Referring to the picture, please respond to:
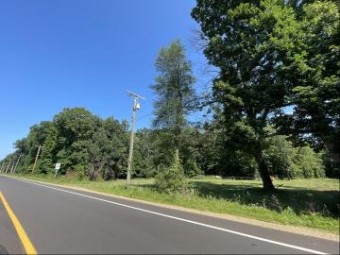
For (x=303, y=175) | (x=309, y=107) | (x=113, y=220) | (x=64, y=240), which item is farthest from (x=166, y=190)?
(x=303, y=175)

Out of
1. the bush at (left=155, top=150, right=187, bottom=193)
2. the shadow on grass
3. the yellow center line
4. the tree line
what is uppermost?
the tree line

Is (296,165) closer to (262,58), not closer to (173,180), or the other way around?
(173,180)

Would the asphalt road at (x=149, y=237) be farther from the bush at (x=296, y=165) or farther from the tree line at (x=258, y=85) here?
the bush at (x=296, y=165)

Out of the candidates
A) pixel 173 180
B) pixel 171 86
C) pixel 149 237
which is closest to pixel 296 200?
Result: pixel 173 180

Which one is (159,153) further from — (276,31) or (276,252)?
(276,252)

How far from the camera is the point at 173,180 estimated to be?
2139 centimetres

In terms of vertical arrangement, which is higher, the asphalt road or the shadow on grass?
the shadow on grass

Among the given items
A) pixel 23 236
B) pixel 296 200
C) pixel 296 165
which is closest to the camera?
pixel 23 236

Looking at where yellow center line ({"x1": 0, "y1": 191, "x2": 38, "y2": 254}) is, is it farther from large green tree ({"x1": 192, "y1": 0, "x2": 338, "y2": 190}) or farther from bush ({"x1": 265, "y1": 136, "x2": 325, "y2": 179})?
bush ({"x1": 265, "y1": 136, "x2": 325, "y2": 179})

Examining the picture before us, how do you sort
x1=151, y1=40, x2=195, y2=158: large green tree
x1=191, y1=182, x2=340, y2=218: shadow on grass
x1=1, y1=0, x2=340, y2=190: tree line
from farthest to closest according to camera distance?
x1=151, y1=40, x2=195, y2=158: large green tree
x1=1, y1=0, x2=340, y2=190: tree line
x1=191, y1=182, x2=340, y2=218: shadow on grass

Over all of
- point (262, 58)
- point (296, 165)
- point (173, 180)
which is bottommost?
point (173, 180)

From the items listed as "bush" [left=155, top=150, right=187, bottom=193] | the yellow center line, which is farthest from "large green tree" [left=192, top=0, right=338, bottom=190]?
the yellow center line

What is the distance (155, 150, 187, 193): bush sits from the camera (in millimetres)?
21188

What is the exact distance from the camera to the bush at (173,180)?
21.2 m
